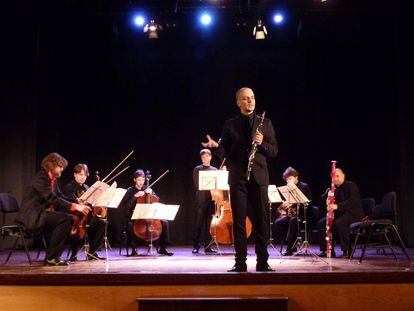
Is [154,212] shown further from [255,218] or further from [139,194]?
[255,218]

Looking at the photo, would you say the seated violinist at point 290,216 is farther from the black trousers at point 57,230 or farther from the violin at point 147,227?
the black trousers at point 57,230

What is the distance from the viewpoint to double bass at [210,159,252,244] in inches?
294

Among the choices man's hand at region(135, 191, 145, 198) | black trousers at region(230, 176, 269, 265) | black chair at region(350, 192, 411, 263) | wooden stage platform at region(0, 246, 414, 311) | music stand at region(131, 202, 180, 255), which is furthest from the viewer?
man's hand at region(135, 191, 145, 198)

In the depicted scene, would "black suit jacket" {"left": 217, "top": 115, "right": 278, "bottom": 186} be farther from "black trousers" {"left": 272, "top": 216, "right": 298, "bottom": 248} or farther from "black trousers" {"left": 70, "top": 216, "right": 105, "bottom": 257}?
"black trousers" {"left": 272, "top": 216, "right": 298, "bottom": 248}

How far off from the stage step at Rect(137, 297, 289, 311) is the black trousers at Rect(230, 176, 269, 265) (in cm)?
44

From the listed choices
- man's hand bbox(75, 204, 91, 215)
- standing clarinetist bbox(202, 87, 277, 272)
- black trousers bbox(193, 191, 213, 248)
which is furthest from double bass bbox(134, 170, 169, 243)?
standing clarinetist bbox(202, 87, 277, 272)

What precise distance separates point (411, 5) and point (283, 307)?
276 inches

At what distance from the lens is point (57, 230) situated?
607cm

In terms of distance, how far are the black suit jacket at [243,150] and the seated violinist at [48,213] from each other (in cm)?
223

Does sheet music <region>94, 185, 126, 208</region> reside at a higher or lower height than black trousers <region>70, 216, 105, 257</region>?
higher

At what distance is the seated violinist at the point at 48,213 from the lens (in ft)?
19.8

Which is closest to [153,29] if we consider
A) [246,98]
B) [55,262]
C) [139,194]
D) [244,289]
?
[139,194]

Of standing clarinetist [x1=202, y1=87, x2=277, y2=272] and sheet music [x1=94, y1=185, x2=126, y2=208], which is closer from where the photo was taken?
standing clarinetist [x1=202, y1=87, x2=277, y2=272]

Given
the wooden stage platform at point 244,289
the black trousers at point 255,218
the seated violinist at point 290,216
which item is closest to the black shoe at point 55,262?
the wooden stage platform at point 244,289
